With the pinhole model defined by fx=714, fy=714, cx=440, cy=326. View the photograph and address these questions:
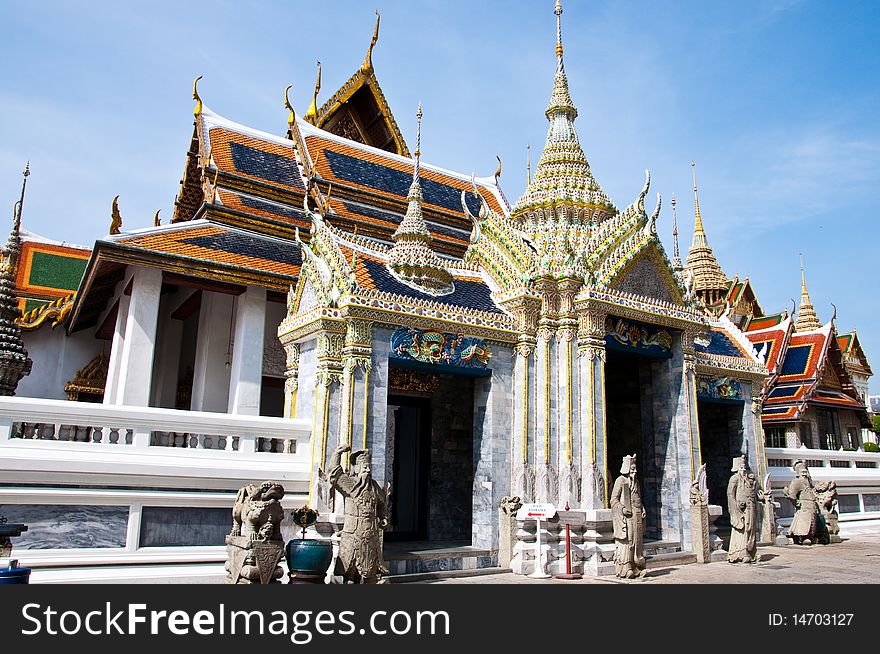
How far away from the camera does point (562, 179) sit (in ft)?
47.2

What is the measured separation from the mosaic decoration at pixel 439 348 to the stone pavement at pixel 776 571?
3240mm

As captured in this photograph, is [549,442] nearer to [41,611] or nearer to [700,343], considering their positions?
[700,343]

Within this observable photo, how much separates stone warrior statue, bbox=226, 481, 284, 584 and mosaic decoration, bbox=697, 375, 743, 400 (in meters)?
9.99

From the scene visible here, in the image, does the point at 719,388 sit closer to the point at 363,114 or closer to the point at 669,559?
the point at 669,559

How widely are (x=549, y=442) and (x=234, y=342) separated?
6.60 meters

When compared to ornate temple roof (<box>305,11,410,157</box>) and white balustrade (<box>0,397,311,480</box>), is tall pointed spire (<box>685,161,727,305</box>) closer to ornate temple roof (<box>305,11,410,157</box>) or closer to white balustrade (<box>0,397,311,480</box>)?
ornate temple roof (<box>305,11,410,157</box>)

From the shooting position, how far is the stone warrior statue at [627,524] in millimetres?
10469

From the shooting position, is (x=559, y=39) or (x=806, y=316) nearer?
(x=559, y=39)

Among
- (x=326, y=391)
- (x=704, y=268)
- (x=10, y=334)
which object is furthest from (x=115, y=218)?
(x=704, y=268)

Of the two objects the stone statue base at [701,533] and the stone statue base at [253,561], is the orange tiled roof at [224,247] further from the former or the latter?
the stone statue base at [701,533]

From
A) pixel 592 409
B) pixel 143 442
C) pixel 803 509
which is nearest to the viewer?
pixel 143 442

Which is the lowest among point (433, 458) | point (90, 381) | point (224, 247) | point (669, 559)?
point (669, 559)

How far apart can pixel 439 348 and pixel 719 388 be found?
7257 mm

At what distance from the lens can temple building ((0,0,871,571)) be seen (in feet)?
30.5
